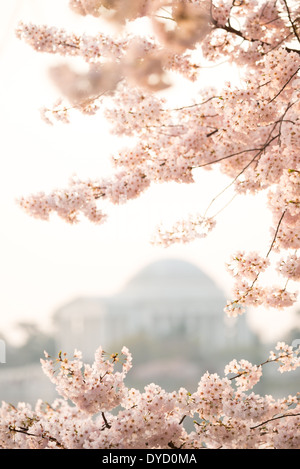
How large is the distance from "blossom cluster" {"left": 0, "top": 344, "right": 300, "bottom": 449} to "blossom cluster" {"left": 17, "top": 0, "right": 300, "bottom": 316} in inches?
23.1

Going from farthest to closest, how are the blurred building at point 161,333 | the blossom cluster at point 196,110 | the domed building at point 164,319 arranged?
the domed building at point 164,319 → the blurred building at point 161,333 → the blossom cluster at point 196,110

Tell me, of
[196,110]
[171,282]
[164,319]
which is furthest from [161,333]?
[196,110]

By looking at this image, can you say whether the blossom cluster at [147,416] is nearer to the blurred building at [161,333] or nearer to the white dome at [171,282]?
the blurred building at [161,333]


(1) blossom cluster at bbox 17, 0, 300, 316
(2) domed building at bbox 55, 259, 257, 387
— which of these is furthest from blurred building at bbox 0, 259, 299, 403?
(1) blossom cluster at bbox 17, 0, 300, 316

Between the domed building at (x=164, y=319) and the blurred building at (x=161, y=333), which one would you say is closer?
the blurred building at (x=161, y=333)

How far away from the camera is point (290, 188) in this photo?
388cm

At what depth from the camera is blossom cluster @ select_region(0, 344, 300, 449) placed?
428 cm

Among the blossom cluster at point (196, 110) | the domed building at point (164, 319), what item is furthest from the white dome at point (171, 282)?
the blossom cluster at point (196, 110)

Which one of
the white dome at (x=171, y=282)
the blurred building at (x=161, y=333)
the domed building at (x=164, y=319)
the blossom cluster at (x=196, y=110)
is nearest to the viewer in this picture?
the blossom cluster at (x=196, y=110)

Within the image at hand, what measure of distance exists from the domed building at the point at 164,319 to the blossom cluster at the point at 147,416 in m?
67.1

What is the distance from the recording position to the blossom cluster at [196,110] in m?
4.05

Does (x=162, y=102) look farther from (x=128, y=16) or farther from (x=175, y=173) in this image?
(x=128, y=16)

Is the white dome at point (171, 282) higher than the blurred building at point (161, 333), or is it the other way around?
the white dome at point (171, 282)

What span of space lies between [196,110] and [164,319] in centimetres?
7730
